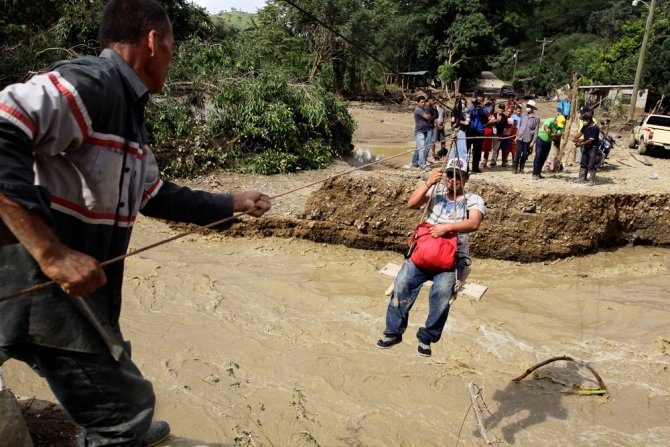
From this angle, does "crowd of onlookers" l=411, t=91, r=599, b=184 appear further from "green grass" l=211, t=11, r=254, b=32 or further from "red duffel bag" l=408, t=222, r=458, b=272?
"green grass" l=211, t=11, r=254, b=32

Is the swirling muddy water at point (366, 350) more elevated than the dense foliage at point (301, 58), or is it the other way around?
the dense foliage at point (301, 58)

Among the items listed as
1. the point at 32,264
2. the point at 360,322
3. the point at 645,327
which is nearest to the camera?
the point at 32,264

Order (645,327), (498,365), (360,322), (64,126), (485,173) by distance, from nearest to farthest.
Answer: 1. (64,126)
2. (498,365)
3. (360,322)
4. (645,327)
5. (485,173)

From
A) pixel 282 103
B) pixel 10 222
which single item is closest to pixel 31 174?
pixel 10 222

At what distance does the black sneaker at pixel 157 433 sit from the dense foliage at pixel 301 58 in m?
3.23

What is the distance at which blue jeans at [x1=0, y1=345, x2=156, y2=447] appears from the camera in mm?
1979

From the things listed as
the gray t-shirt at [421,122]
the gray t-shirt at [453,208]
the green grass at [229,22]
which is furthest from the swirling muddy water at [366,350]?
the green grass at [229,22]

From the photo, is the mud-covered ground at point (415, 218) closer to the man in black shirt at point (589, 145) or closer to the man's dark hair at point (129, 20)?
the man in black shirt at point (589, 145)

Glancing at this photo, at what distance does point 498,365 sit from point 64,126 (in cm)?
602

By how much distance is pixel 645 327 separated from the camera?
7910mm

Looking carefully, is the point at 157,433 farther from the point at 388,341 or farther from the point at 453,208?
the point at 453,208

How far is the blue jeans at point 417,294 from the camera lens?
4.52 metres

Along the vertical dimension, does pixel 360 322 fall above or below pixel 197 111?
below

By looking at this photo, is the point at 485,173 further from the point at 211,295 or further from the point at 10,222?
the point at 10,222
